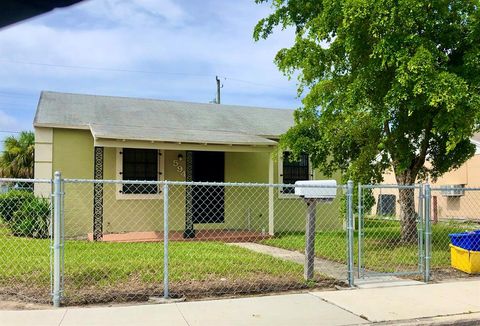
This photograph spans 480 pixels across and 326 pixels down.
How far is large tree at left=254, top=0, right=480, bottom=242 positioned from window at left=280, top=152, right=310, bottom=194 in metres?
2.44

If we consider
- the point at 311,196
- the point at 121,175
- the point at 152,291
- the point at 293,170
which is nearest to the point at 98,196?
the point at 121,175

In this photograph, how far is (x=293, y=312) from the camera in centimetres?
625

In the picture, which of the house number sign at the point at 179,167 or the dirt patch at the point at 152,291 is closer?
the dirt patch at the point at 152,291

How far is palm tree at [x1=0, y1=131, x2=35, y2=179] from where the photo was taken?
2006 cm

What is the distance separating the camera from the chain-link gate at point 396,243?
8124 mm

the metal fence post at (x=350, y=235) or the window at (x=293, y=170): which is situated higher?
the window at (x=293, y=170)

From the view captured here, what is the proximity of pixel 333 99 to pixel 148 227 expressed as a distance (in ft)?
21.7

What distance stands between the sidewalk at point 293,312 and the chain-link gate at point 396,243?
100cm

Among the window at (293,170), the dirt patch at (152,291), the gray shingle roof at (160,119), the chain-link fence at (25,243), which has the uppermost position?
the gray shingle roof at (160,119)

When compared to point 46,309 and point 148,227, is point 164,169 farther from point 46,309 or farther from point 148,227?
point 46,309

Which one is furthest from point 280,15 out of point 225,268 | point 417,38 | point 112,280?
point 112,280

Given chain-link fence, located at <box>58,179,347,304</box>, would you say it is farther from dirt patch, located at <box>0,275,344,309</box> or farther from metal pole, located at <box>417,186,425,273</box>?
metal pole, located at <box>417,186,425,273</box>


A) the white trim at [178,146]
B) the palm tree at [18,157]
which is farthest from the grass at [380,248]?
the palm tree at [18,157]

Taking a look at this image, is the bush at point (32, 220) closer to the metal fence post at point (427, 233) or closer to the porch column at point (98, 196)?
the porch column at point (98, 196)
